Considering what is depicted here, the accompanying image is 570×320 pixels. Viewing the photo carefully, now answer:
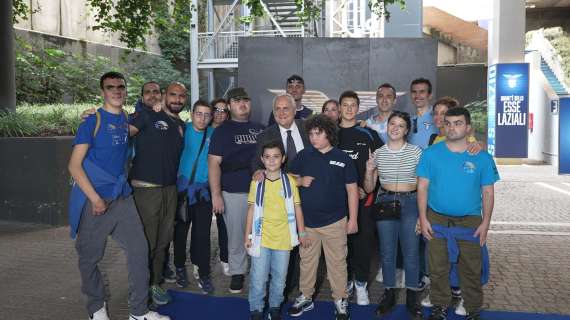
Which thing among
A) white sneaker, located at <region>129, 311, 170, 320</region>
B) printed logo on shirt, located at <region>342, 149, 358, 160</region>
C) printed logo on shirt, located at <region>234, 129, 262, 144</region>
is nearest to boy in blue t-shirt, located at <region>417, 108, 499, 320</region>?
printed logo on shirt, located at <region>342, 149, 358, 160</region>

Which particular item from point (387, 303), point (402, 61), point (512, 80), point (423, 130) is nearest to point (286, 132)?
point (423, 130)

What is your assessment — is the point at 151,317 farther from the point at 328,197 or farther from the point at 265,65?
the point at 265,65

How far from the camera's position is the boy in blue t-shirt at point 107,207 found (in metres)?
4.21

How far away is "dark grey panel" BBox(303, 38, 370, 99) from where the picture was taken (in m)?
8.12

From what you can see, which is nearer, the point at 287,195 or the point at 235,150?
the point at 287,195

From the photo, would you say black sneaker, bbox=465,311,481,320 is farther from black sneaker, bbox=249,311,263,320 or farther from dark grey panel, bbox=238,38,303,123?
dark grey panel, bbox=238,38,303,123

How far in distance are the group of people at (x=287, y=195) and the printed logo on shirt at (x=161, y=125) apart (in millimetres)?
11

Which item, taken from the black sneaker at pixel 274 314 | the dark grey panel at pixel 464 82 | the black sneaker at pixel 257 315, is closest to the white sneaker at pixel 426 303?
the black sneaker at pixel 274 314

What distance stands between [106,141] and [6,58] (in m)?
7.02

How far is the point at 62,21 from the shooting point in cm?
2023

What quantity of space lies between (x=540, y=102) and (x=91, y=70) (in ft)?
51.2

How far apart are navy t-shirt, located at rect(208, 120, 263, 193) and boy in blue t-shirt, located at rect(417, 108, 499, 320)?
5.29 feet

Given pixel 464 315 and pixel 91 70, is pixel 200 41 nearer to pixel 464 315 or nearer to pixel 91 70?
pixel 91 70

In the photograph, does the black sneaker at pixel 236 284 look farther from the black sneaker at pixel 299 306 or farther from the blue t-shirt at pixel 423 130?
the blue t-shirt at pixel 423 130
